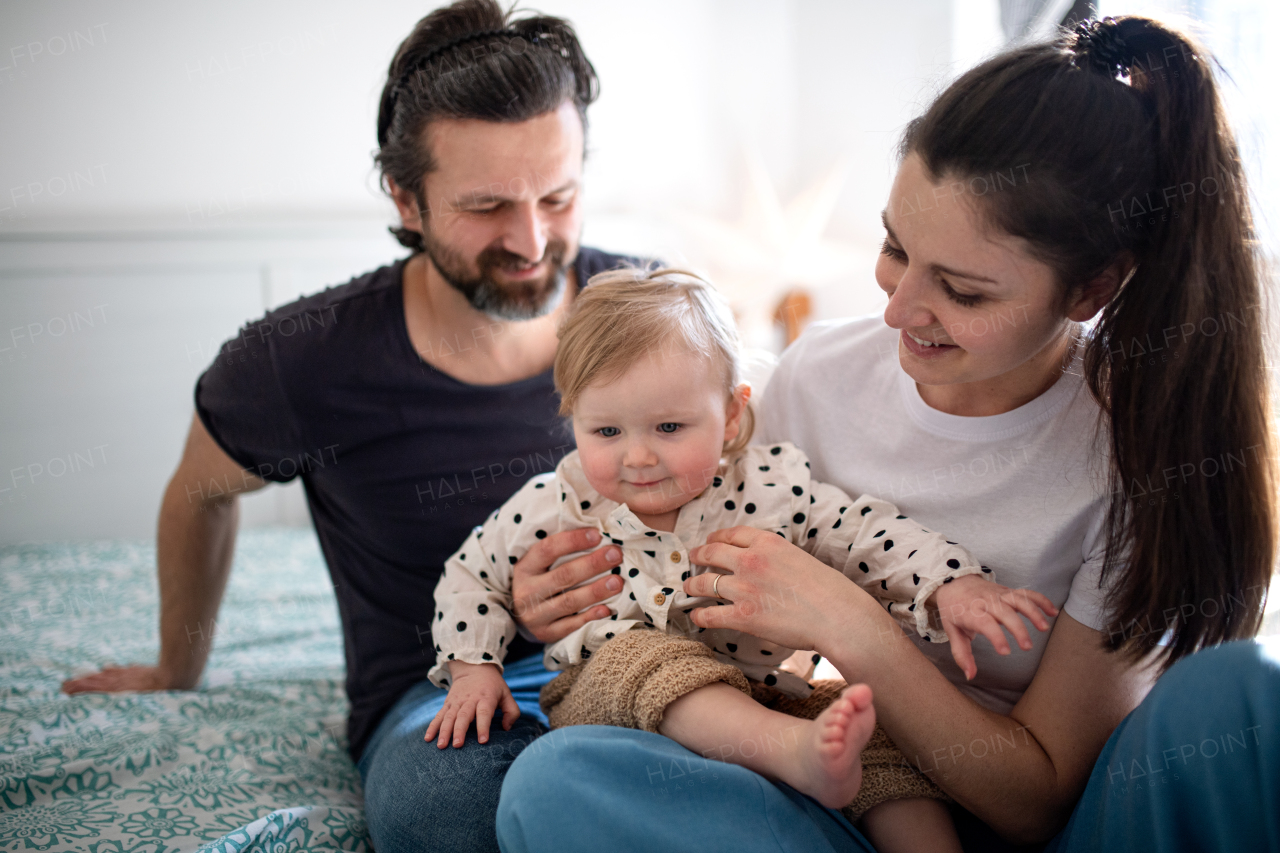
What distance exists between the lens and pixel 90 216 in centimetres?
254

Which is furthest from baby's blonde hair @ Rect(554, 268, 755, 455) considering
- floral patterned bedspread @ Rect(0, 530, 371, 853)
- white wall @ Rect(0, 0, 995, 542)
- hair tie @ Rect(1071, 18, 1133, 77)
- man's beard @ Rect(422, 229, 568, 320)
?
white wall @ Rect(0, 0, 995, 542)

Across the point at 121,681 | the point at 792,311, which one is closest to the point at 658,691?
the point at 121,681

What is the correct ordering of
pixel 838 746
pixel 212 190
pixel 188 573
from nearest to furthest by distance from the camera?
Result: 1. pixel 838 746
2. pixel 188 573
3. pixel 212 190

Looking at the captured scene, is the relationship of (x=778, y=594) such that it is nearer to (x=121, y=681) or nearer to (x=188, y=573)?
(x=188, y=573)

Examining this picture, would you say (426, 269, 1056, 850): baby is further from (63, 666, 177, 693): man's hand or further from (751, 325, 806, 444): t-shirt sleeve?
(63, 666, 177, 693): man's hand

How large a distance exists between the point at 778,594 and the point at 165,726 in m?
1.05

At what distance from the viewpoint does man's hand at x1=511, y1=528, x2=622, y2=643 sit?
1.12 metres

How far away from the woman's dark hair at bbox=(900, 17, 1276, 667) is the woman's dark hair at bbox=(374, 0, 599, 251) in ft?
2.34

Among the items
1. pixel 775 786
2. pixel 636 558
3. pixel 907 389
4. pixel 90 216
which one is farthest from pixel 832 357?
pixel 90 216

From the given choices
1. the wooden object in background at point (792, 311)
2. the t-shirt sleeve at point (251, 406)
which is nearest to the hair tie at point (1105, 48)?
the t-shirt sleeve at point (251, 406)

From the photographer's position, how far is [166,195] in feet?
8.61

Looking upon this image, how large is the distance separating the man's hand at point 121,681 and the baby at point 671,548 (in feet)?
2.36

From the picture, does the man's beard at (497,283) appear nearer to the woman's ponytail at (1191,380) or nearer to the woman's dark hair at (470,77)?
the woman's dark hair at (470,77)

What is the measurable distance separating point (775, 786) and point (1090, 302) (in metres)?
0.63
